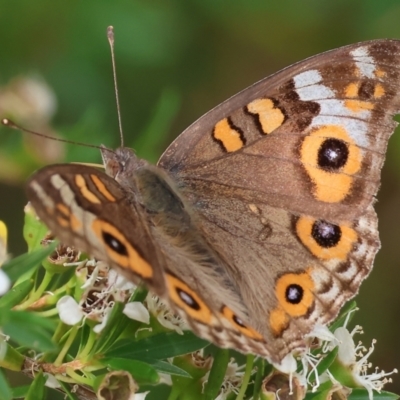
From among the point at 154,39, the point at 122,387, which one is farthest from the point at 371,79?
the point at 154,39

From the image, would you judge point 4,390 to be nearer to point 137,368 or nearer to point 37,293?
point 137,368

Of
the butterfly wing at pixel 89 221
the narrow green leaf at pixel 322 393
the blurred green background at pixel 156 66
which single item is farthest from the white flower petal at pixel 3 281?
the blurred green background at pixel 156 66

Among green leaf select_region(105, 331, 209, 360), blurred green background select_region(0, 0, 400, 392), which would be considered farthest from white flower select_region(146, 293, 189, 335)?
blurred green background select_region(0, 0, 400, 392)

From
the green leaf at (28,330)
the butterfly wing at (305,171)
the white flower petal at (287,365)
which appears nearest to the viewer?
the green leaf at (28,330)

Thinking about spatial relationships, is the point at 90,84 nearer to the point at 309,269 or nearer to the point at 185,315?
the point at 309,269

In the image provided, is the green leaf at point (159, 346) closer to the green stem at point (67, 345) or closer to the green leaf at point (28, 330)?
the green stem at point (67, 345)

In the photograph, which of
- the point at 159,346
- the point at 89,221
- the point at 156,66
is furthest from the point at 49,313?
the point at 156,66
